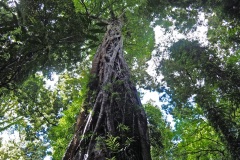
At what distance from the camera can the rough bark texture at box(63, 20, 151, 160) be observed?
7.86ft

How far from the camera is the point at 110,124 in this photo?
2.76 metres

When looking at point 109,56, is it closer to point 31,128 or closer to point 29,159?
point 31,128

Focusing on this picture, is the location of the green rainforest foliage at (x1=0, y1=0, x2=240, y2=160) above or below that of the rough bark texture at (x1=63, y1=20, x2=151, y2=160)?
above

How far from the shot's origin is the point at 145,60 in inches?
442

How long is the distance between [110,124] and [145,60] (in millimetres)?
8702

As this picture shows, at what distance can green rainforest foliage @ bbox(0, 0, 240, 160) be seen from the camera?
296cm

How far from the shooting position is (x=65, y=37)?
2.96 meters

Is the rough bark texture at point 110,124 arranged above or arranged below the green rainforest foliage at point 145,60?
below

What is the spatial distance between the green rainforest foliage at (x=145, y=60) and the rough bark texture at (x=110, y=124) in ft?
0.29

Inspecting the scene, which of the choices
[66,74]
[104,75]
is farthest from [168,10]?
[66,74]

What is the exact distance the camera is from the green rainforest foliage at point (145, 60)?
2.96 meters

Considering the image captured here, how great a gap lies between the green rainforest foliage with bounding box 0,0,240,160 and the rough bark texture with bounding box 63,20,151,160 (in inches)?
3.5

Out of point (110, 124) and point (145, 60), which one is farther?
point (145, 60)

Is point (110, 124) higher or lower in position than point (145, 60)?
lower
